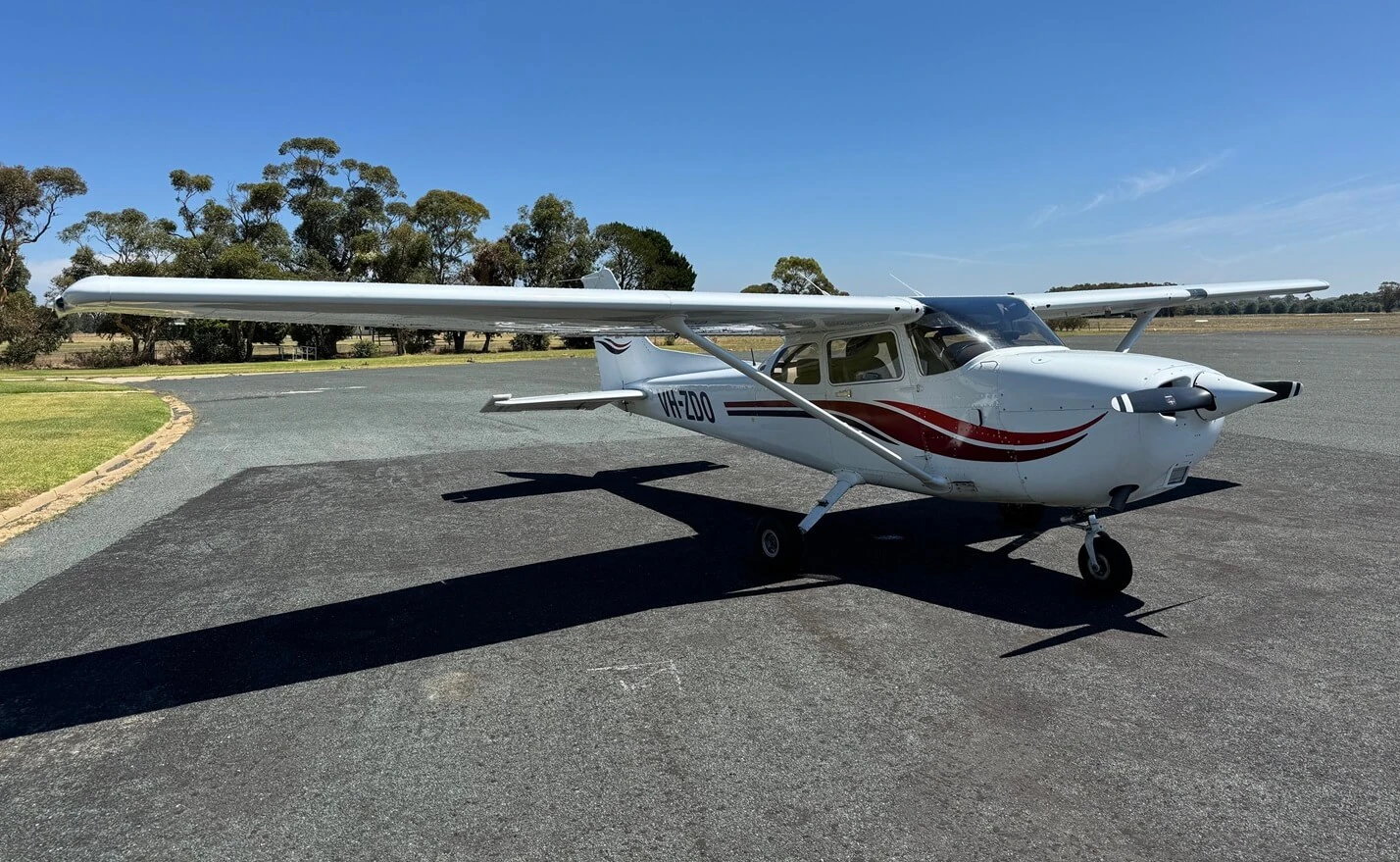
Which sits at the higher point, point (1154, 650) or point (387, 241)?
point (387, 241)

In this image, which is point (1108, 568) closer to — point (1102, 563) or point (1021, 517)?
point (1102, 563)

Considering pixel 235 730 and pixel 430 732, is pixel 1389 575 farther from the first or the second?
pixel 235 730

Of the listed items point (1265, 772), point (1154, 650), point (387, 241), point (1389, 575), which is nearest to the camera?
point (1265, 772)

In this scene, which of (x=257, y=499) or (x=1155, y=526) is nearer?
(x=1155, y=526)

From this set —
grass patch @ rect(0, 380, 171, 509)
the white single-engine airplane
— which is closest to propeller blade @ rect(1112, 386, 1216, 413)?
the white single-engine airplane

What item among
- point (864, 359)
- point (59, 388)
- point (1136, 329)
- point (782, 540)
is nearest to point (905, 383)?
point (864, 359)

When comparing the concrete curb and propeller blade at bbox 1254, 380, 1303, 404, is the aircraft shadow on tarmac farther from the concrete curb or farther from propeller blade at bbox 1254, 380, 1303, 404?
the concrete curb

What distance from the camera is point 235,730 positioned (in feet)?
12.6

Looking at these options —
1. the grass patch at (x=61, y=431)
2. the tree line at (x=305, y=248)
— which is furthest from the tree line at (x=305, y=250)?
the grass patch at (x=61, y=431)

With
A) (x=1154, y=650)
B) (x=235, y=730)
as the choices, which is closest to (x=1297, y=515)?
(x=1154, y=650)

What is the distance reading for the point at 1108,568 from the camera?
18.0 feet

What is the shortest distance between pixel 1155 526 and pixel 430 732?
270 inches

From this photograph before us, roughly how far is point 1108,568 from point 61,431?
16.7 m

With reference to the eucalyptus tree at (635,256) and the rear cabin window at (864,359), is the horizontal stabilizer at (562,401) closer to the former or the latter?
the rear cabin window at (864,359)
